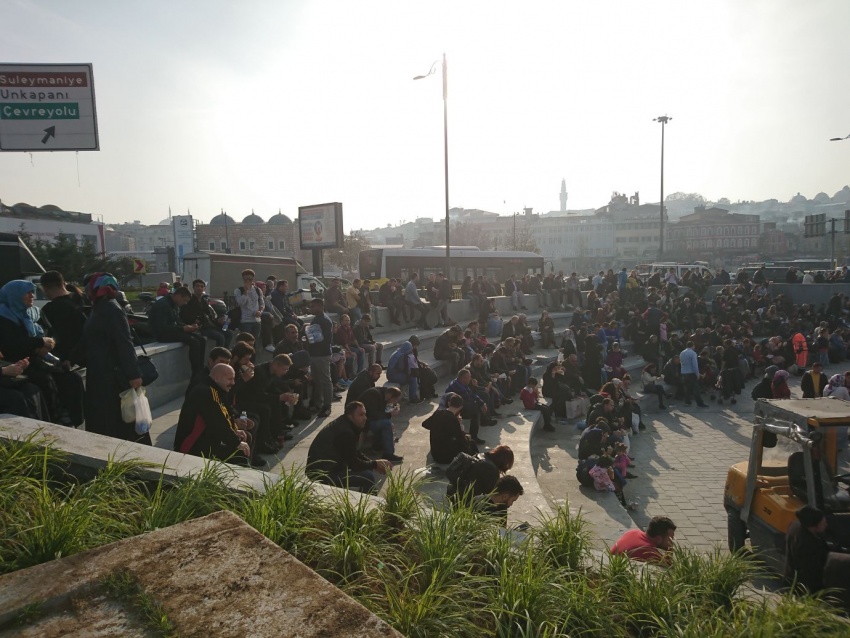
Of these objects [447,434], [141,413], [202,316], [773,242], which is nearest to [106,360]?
[141,413]

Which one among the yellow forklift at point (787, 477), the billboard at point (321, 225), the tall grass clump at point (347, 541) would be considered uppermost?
the billboard at point (321, 225)

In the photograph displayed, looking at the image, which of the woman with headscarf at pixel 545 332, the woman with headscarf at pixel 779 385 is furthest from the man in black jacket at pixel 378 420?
the woman with headscarf at pixel 545 332

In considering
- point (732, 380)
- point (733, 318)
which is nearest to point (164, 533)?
point (732, 380)

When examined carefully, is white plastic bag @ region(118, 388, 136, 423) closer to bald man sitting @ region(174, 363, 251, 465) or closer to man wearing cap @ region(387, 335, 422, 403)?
bald man sitting @ region(174, 363, 251, 465)

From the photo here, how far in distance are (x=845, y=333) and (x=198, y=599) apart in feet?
92.8

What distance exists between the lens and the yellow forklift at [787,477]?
629 cm

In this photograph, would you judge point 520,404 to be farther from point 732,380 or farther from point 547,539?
point 547,539

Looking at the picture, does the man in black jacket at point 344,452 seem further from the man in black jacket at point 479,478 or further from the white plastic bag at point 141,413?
the white plastic bag at point 141,413

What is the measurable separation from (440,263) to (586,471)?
2180 centimetres

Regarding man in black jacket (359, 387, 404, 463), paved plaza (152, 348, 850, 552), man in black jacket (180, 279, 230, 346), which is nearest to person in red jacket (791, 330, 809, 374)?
paved plaza (152, 348, 850, 552)

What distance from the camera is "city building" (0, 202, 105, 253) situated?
45.1 metres

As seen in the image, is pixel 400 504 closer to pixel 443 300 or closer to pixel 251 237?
pixel 443 300

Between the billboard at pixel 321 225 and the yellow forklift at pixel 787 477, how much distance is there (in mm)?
21261

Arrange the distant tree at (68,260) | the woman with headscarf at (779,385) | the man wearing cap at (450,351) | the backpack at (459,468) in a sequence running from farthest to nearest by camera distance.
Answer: the distant tree at (68,260) < the woman with headscarf at (779,385) < the man wearing cap at (450,351) < the backpack at (459,468)
